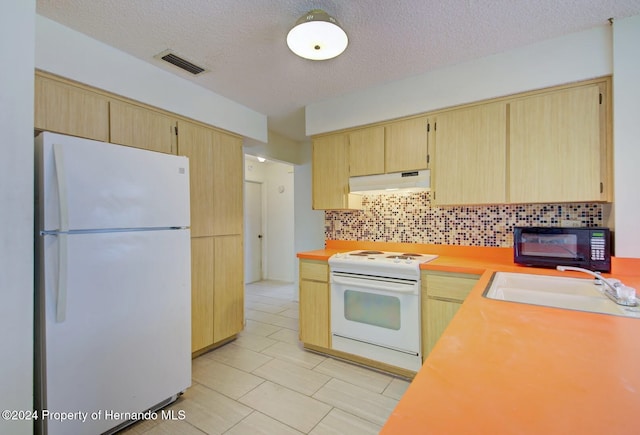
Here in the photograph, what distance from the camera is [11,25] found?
117cm

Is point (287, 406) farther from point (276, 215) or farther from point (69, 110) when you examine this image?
point (276, 215)

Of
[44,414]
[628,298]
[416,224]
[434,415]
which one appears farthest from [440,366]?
[416,224]

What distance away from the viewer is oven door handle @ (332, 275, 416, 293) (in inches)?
87.8

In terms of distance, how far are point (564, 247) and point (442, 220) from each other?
0.92 m

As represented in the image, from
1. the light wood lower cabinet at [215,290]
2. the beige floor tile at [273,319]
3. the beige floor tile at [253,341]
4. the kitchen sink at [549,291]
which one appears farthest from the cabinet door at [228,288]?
the kitchen sink at [549,291]

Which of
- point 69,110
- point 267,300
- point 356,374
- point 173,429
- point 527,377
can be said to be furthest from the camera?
point 267,300

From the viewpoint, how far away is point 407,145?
2.61m

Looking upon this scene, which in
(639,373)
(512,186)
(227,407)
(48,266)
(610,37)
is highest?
(610,37)

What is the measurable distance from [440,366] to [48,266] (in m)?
1.81

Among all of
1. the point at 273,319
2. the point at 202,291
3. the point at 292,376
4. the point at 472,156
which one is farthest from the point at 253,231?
the point at 472,156

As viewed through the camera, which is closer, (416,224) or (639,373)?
(639,373)

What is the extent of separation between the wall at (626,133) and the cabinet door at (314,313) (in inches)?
82.6

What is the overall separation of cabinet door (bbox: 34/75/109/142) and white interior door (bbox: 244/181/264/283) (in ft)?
11.9

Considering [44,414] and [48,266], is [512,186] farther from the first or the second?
[44,414]
